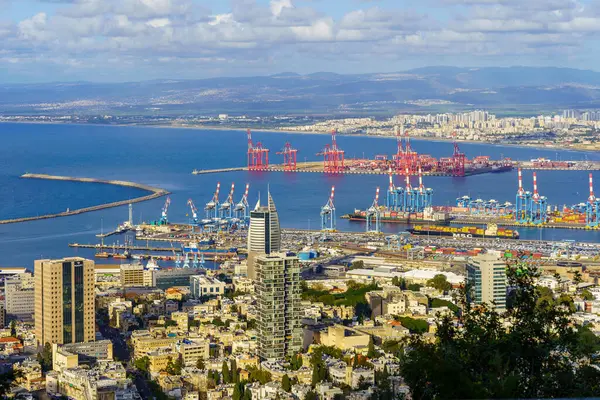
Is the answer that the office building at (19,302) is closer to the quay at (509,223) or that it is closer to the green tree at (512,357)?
the green tree at (512,357)

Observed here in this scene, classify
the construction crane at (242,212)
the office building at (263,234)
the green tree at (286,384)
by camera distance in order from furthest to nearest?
the construction crane at (242,212) < the office building at (263,234) < the green tree at (286,384)

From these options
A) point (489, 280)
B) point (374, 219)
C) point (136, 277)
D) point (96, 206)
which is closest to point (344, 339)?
point (489, 280)

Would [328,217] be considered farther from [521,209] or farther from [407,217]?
[521,209]

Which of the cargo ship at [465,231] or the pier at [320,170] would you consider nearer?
the cargo ship at [465,231]

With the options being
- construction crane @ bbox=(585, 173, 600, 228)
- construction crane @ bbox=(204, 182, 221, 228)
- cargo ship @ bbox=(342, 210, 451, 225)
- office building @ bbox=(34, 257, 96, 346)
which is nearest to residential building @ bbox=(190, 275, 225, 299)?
office building @ bbox=(34, 257, 96, 346)

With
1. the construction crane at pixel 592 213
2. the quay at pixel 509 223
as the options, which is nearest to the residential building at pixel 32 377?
the quay at pixel 509 223

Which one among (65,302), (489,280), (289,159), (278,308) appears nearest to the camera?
(278,308)
